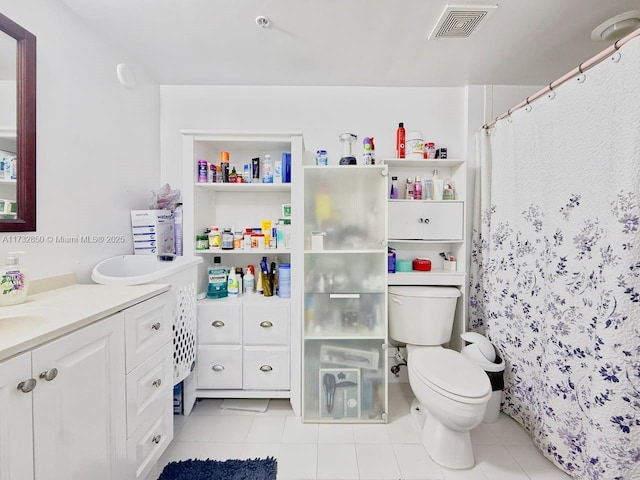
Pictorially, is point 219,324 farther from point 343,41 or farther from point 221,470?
point 343,41

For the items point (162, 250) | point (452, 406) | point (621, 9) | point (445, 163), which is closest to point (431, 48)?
point (445, 163)

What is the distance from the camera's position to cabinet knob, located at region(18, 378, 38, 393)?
65 cm

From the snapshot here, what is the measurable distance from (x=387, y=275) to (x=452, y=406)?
737 mm

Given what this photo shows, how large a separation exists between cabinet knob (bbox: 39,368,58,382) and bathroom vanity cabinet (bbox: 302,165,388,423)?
117cm

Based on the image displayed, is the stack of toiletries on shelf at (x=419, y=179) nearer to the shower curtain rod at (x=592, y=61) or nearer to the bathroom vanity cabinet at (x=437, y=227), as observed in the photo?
the bathroom vanity cabinet at (x=437, y=227)

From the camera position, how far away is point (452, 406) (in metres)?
1.26

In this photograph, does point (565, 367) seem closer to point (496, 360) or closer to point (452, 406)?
point (496, 360)

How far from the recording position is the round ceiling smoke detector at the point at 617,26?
4.24ft

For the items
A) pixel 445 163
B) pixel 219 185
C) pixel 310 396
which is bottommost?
pixel 310 396

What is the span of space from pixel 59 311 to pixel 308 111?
1.79 metres

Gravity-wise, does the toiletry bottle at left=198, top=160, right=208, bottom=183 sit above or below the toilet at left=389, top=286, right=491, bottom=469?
above

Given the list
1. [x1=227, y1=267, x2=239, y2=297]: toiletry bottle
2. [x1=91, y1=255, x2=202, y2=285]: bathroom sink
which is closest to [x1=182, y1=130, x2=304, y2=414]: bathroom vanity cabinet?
[x1=227, y1=267, x2=239, y2=297]: toiletry bottle

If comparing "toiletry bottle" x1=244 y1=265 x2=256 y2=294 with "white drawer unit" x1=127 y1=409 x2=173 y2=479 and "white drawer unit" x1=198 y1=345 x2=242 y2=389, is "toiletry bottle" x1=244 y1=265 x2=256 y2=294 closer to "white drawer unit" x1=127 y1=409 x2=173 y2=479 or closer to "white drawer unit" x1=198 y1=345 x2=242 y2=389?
"white drawer unit" x1=198 y1=345 x2=242 y2=389

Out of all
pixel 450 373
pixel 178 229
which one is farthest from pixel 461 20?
pixel 178 229
